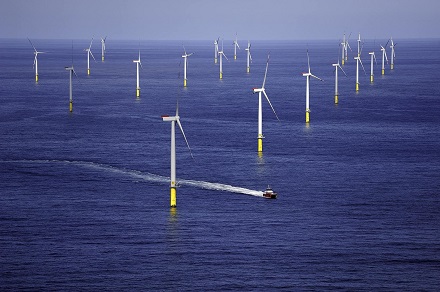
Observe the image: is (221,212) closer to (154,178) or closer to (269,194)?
(269,194)

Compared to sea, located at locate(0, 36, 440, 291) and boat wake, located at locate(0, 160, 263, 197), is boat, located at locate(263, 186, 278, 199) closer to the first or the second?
sea, located at locate(0, 36, 440, 291)

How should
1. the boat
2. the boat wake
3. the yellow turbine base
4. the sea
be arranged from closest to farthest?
the sea
the yellow turbine base
the boat
the boat wake

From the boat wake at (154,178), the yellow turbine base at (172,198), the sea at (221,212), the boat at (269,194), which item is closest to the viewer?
the sea at (221,212)

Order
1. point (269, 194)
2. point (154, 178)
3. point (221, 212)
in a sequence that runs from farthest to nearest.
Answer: point (154, 178) → point (269, 194) → point (221, 212)

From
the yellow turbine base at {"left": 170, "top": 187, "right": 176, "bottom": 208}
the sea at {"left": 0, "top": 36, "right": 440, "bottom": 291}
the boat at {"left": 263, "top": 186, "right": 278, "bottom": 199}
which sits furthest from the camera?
the boat at {"left": 263, "top": 186, "right": 278, "bottom": 199}

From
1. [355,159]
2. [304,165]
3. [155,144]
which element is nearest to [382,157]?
[355,159]

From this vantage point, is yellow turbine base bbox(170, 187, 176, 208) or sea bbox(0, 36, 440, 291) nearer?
sea bbox(0, 36, 440, 291)

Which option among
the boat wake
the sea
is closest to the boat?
the sea

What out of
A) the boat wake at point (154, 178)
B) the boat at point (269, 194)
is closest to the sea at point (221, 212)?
the boat wake at point (154, 178)

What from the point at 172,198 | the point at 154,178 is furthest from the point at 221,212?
the point at 154,178

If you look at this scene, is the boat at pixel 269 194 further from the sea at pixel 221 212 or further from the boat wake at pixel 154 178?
the boat wake at pixel 154 178

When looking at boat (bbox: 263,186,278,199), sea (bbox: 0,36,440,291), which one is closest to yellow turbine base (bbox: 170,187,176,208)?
sea (bbox: 0,36,440,291)

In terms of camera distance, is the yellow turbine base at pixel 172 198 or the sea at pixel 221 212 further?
the yellow turbine base at pixel 172 198
